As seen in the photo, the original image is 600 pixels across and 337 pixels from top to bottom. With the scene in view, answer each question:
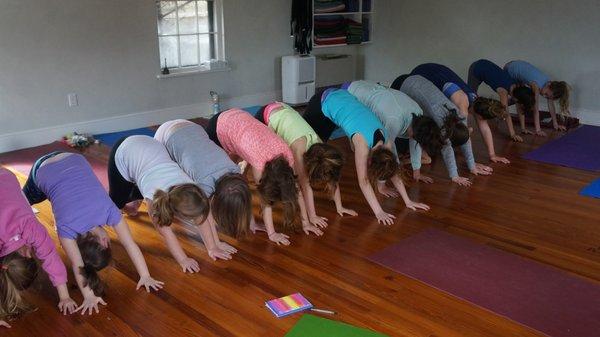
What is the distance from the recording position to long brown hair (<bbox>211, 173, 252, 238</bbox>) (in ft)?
7.15

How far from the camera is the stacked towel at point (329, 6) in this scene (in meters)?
6.69

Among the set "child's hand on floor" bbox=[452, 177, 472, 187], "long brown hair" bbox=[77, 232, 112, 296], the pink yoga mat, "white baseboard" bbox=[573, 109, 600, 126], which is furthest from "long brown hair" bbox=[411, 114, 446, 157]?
"white baseboard" bbox=[573, 109, 600, 126]

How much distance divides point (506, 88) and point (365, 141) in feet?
9.19

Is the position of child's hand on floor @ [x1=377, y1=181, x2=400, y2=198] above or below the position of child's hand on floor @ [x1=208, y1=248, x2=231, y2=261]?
above

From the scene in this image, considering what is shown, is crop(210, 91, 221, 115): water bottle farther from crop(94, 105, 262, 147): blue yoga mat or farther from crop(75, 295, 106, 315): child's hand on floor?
crop(75, 295, 106, 315): child's hand on floor

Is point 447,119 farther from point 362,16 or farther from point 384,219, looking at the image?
point 362,16

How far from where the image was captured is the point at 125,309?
213 centimetres

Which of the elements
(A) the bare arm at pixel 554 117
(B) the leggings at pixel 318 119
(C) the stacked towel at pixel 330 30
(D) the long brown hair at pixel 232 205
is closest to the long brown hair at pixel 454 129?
(B) the leggings at pixel 318 119

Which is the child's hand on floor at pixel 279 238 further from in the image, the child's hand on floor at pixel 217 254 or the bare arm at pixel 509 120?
the bare arm at pixel 509 120

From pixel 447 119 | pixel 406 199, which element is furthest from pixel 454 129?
pixel 406 199

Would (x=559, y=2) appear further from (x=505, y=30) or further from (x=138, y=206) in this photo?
(x=138, y=206)

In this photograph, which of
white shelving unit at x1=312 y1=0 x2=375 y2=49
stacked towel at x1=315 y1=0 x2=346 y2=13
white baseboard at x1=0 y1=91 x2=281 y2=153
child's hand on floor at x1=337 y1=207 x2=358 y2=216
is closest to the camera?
child's hand on floor at x1=337 y1=207 x2=358 y2=216

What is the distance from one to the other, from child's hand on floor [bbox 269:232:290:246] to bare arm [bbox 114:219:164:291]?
0.67 m

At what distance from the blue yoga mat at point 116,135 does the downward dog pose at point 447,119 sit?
259 cm
